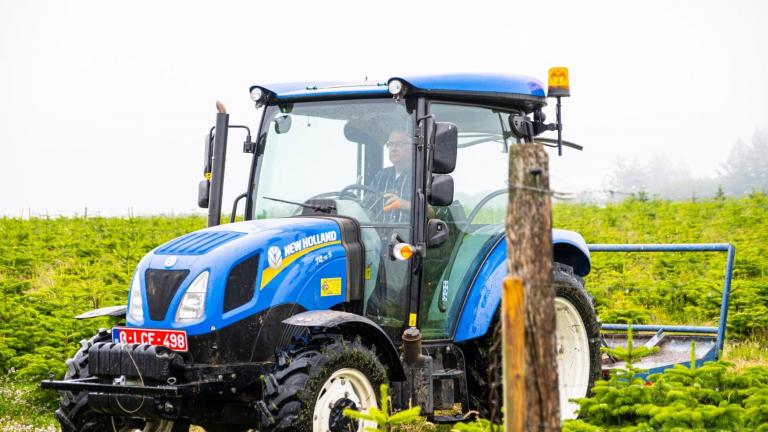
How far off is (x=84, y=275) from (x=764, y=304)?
8274 mm

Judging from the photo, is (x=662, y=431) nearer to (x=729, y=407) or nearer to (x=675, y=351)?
(x=729, y=407)

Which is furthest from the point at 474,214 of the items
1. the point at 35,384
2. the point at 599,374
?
the point at 35,384

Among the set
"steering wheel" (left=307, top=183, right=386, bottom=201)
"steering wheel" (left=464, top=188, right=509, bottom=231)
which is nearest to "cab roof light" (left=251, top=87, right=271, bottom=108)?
"steering wheel" (left=307, top=183, right=386, bottom=201)

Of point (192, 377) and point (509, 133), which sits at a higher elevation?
point (509, 133)

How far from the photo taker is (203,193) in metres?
6.61

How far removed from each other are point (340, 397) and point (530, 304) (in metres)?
2.18

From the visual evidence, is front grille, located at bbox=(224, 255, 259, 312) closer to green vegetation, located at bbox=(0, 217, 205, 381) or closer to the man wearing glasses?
the man wearing glasses

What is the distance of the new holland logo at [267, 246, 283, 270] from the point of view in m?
5.54

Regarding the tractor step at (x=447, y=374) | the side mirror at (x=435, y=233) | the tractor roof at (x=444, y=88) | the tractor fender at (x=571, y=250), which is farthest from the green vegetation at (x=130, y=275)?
the tractor roof at (x=444, y=88)

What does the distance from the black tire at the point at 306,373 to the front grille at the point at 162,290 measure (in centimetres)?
67

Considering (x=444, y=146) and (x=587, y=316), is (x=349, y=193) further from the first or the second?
(x=587, y=316)

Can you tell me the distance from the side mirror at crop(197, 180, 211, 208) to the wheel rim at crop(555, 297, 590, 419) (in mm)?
2578

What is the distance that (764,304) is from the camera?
10594 mm

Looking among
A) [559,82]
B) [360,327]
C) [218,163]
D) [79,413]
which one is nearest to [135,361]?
[79,413]
